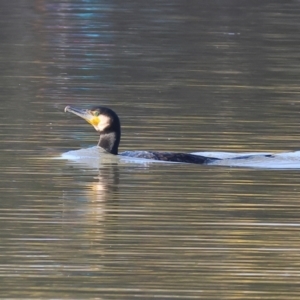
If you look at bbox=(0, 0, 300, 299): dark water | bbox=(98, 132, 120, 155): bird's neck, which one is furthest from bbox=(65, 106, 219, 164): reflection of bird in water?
bbox=(0, 0, 300, 299): dark water

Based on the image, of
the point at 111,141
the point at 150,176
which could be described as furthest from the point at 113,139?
the point at 150,176

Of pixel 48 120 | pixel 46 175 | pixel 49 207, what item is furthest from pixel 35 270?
pixel 48 120

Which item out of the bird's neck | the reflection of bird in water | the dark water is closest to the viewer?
the dark water

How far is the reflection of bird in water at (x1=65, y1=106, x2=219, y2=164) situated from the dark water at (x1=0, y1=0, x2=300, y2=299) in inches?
6.1

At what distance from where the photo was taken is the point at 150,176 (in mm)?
13125

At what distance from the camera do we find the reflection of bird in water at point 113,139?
543 inches

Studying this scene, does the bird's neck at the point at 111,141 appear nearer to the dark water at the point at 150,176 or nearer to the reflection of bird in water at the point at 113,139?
the reflection of bird in water at the point at 113,139

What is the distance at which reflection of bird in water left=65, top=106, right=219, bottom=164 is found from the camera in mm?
13789

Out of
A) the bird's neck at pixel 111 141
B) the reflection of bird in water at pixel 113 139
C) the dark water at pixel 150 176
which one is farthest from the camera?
the bird's neck at pixel 111 141

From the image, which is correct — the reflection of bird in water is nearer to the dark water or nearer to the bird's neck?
the bird's neck

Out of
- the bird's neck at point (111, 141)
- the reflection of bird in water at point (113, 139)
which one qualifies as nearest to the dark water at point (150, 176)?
the reflection of bird in water at point (113, 139)

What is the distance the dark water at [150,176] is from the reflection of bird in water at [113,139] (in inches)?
6.1

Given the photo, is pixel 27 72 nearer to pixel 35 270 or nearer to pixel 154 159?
pixel 154 159

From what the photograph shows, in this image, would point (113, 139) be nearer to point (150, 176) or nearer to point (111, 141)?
point (111, 141)
